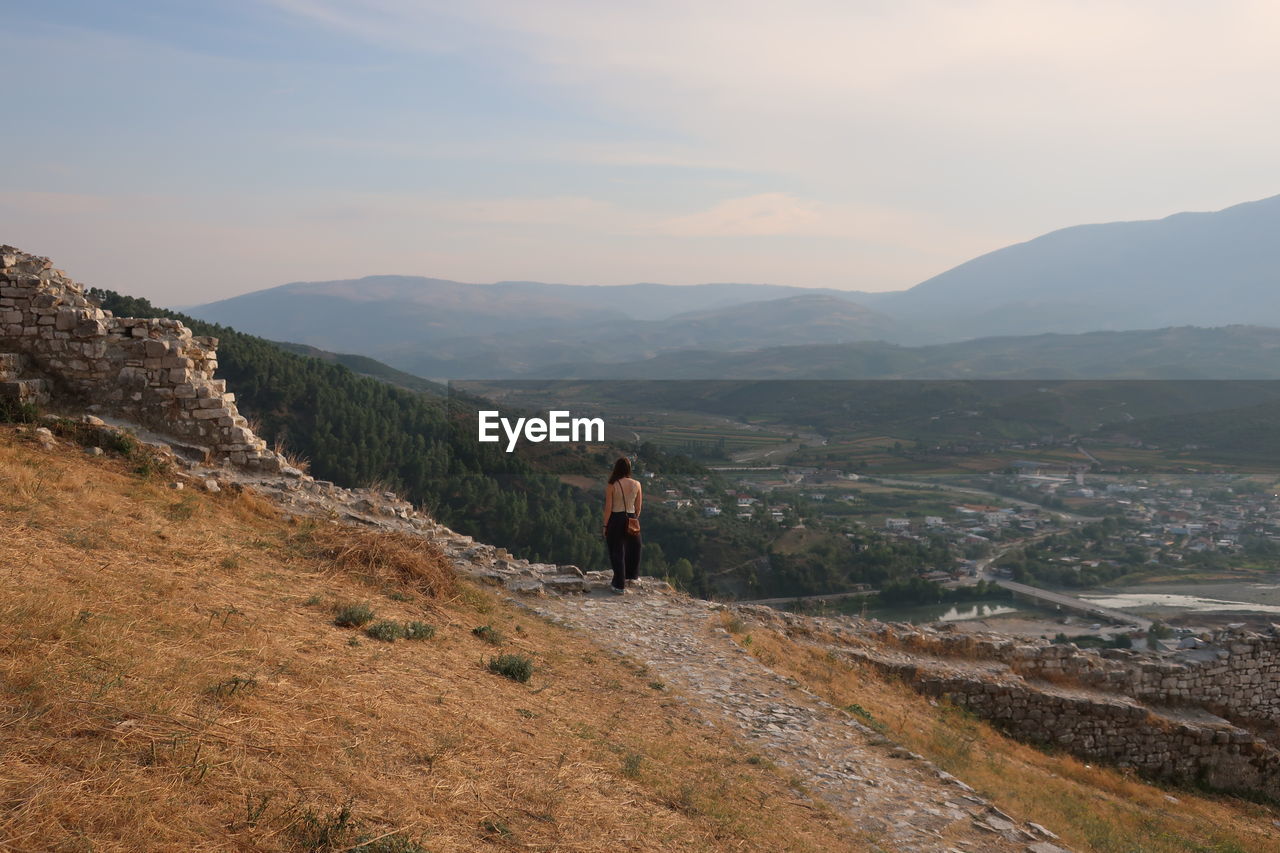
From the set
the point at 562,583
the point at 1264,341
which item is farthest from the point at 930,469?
the point at 1264,341

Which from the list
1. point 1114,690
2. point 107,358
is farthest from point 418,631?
point 1114,690

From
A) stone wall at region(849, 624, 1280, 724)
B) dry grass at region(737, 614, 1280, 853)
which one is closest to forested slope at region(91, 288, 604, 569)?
stone wall at region(849, 624, 1280, 724)

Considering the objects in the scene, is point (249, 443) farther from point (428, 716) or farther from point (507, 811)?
point (507, 811)

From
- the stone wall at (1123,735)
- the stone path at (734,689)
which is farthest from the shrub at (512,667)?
the stone wall at (1123,735)

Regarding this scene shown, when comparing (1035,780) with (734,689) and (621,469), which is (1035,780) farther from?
(621,469)

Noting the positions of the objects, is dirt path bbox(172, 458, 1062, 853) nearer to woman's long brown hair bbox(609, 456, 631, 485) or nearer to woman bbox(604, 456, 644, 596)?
woman bbox(604, 456, 644, 596)

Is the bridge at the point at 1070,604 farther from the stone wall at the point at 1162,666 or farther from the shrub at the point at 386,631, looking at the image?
the shrub at the point at 386,631
